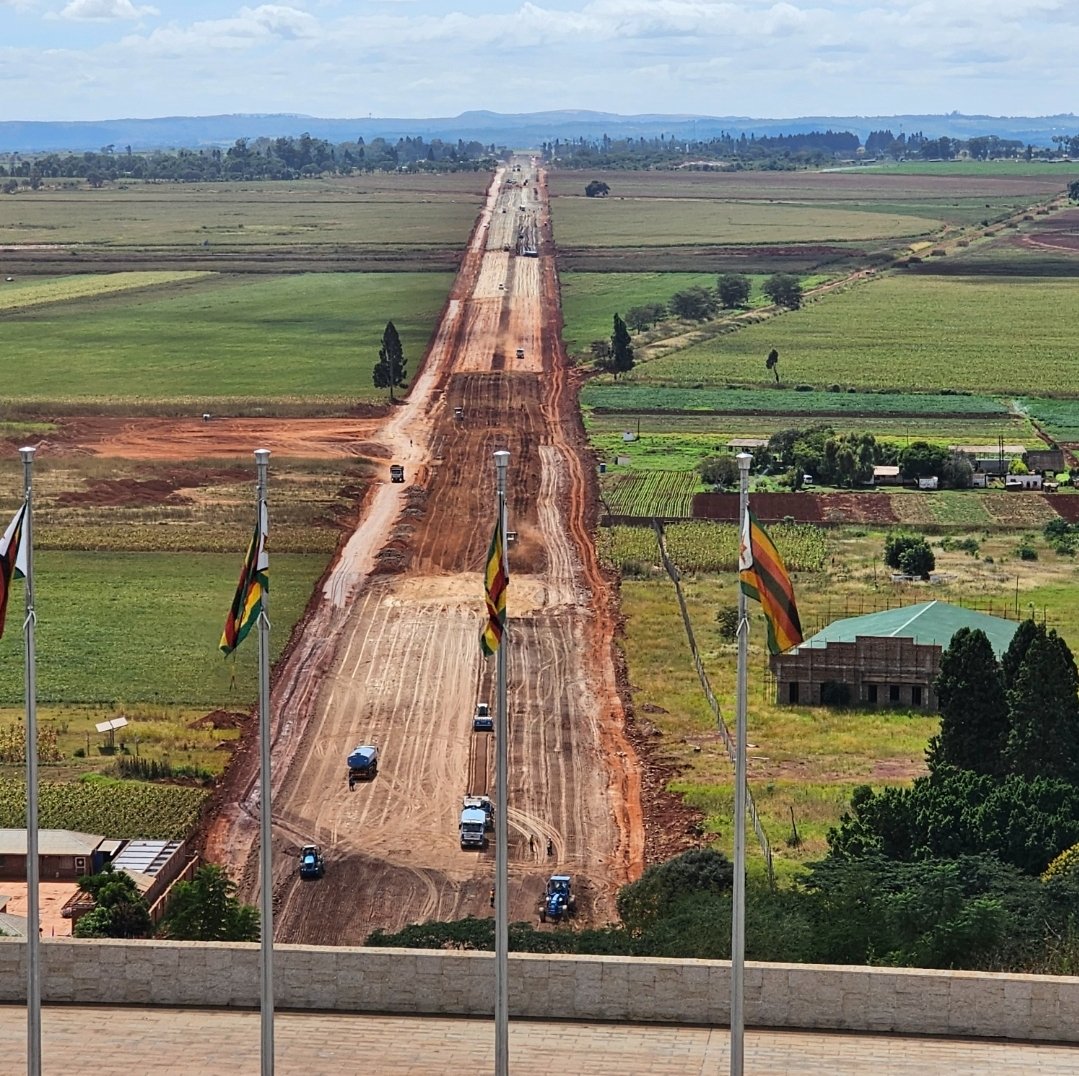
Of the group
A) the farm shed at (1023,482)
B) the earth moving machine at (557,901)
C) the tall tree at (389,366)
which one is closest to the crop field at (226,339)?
the tall tree at (389,366)

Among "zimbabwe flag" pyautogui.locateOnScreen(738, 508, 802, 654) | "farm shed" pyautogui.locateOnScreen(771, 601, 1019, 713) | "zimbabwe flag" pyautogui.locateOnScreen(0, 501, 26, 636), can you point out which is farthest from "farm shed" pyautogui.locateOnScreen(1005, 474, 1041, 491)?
"zimbabwe flag" pyautogui.locateOnScreen(0, 501, 26, 636)

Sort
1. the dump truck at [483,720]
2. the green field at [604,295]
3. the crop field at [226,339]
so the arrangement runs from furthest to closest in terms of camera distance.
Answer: the green field at [604,295] → the crop field at [226,339] → the dump truck at [483,720]

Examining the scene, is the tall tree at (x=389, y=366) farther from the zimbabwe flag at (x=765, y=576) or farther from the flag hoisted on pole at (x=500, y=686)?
the zimbabwe flag at (x=765, y=576)

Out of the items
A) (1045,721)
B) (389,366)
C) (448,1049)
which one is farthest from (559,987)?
(389,366)

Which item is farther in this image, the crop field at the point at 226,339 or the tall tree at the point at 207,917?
the crop field at the point at 226,339

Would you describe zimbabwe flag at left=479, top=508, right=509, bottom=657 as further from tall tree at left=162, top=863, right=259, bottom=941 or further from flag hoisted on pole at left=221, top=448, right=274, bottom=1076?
tall tree at left=162, top=863, right=259, bottom=941

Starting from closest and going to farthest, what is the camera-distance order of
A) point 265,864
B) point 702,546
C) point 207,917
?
point 265,864, point 207,917, point 702,546

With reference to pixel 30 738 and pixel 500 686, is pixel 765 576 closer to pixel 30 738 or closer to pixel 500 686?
pixel 500 686
